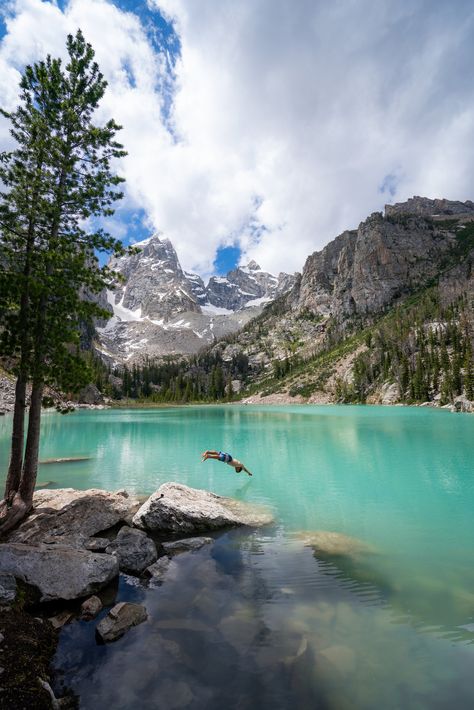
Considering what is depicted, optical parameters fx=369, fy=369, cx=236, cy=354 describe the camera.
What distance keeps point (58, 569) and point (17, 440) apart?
24.4 feet

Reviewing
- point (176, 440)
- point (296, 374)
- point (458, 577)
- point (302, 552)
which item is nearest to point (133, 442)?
point (176, 440)

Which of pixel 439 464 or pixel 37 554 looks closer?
pixel 37 554

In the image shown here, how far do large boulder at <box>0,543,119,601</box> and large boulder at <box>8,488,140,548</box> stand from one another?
247 centimetres

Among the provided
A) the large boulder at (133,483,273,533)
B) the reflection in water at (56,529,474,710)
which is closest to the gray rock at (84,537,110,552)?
the large boulder at (133,483,273,533)

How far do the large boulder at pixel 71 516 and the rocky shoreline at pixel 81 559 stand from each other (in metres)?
0.04

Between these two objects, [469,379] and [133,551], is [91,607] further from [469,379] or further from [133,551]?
[469,379]

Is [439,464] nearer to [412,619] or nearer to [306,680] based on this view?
[412,619]

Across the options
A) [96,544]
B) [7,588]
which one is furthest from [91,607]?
[96,544]

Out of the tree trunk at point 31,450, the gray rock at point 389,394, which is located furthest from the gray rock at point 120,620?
the gray rock at point 389,394

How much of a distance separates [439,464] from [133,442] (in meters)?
31.8

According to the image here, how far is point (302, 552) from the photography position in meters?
12.0

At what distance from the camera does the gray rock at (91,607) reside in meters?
8.38

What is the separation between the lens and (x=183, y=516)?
47.6 feet

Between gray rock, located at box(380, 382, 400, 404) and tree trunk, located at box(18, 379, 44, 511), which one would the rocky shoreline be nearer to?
tree trunk, located at box(18, 379, 44, 511)
